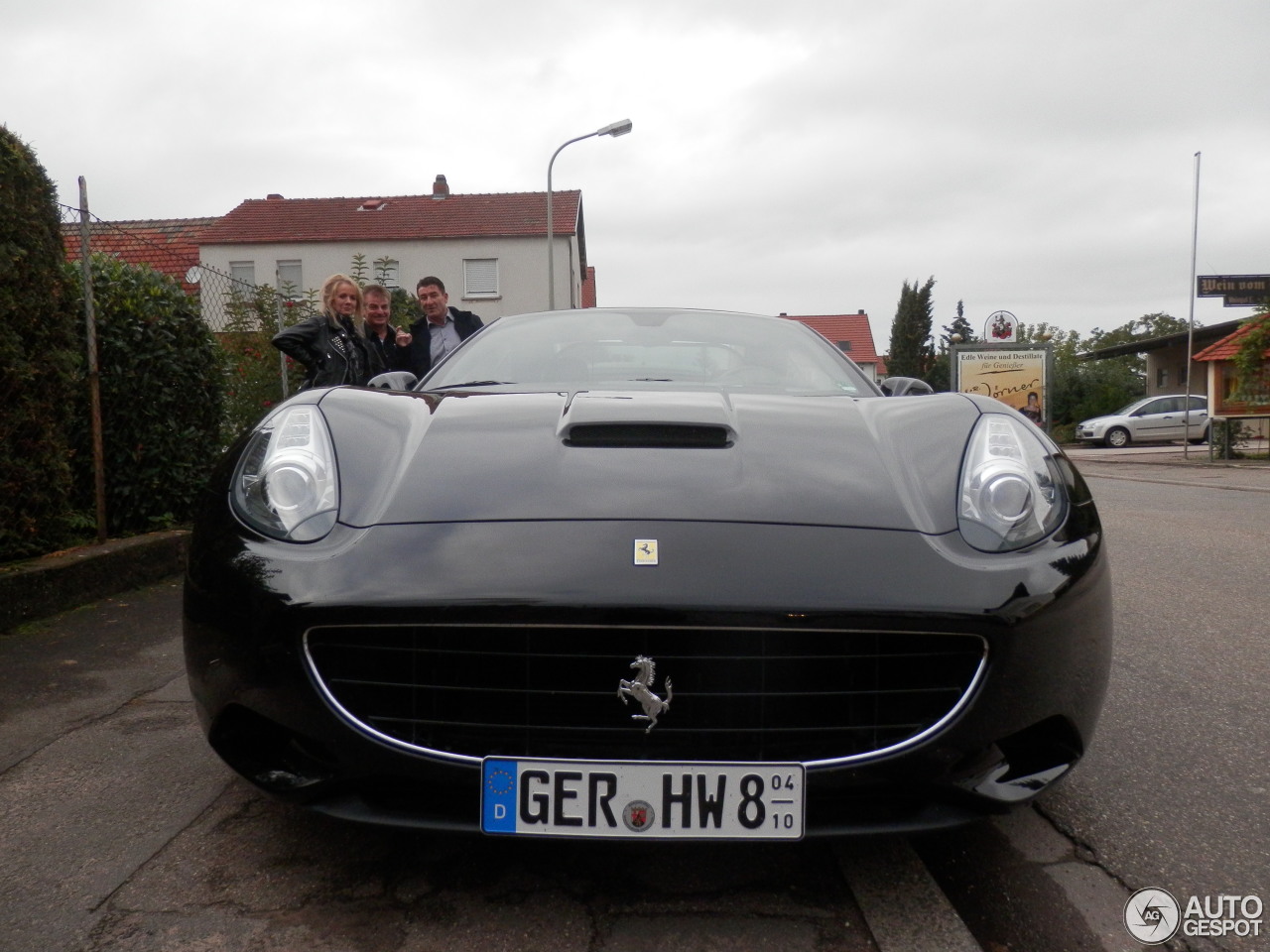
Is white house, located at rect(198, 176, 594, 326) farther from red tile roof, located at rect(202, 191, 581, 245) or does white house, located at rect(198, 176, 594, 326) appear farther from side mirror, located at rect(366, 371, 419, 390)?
side mirror, located at rect(366, 371, 419, 390)

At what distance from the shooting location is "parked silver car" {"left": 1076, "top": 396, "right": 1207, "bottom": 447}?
27609 millimetres

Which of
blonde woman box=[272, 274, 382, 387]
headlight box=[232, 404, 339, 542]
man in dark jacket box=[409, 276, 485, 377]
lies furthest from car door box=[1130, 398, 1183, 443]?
headlight box=[232, 404, 339, 542]

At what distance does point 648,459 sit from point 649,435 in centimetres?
12

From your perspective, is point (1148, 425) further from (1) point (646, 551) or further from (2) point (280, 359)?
(1) point (646, 551)

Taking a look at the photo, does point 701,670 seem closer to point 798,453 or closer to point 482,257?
point 798,453

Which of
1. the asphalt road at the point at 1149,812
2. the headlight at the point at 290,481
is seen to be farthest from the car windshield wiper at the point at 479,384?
the asphalt road at the point at 1149,812

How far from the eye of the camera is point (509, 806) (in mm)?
1645

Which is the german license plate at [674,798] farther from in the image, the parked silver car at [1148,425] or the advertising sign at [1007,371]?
the parked silver car at [1148,425]

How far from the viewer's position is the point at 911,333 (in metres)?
62.7

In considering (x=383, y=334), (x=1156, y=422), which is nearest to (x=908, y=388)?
(x=383, y=334)

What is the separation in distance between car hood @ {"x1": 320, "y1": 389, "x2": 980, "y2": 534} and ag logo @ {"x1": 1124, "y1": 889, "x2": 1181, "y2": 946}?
749mm

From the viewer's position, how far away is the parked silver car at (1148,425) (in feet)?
90.6

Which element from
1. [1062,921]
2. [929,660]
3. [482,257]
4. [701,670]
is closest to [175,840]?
[701,670]

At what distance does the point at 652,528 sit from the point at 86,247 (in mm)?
4315
